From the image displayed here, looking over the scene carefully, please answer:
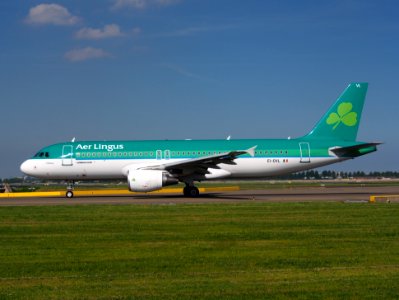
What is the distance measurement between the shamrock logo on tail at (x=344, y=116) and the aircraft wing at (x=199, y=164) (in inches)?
254

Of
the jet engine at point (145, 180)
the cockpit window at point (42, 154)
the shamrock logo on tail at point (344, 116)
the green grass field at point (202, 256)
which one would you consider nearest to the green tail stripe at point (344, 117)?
the shamrock logo on tail at point (344, 116)

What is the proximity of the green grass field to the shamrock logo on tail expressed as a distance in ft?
59.7

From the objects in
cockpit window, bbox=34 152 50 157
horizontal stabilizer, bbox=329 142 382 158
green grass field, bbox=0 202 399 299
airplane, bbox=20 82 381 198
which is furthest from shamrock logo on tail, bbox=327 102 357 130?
green grass field, bbox=0 202 399 299

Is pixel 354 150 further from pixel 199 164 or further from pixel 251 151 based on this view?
pixel 199 164

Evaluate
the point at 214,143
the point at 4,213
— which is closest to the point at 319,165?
the point at 214,143

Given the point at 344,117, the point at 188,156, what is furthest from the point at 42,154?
the point at 344,117

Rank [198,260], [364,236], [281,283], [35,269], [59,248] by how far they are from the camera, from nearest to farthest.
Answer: [281,283]
[35,269]
[198,260]
[59,248]
[364,236]

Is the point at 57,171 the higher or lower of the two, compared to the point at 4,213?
higher

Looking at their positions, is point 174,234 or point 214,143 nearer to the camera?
point 174,234

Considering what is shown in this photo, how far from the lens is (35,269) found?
10.8 m

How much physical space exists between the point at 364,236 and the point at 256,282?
20.8 feet

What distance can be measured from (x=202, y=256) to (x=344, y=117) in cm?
2876

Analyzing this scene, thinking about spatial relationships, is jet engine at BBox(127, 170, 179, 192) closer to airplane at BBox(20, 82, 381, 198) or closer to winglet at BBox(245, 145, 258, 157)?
airplane at BBox(20, 82, 381, 198)

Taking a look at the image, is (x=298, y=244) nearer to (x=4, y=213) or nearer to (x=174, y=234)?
(x=174, y=234)
